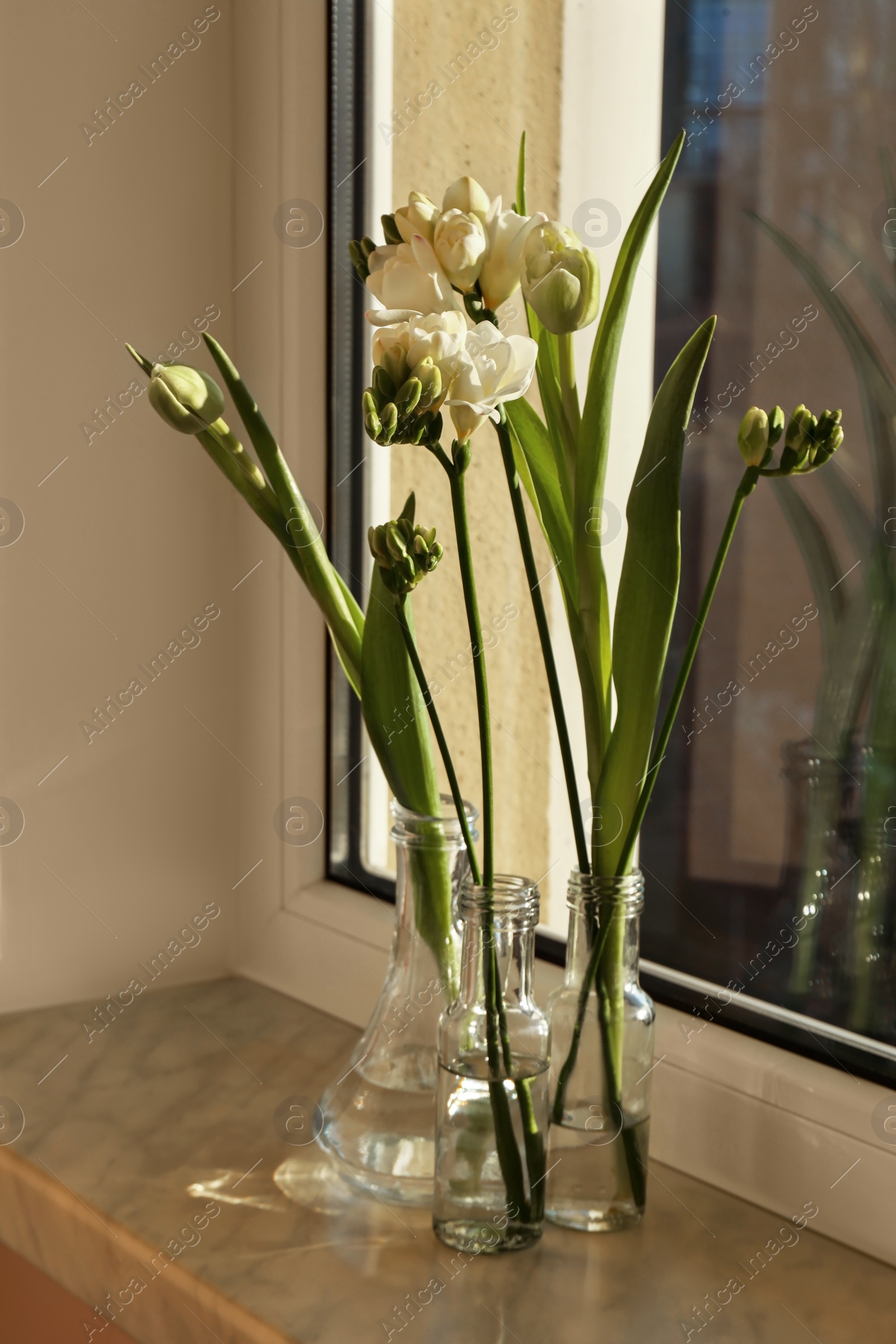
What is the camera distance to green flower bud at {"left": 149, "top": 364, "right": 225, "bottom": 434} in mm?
578

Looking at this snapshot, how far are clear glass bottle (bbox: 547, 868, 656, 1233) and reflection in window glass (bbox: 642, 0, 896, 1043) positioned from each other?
0.14m

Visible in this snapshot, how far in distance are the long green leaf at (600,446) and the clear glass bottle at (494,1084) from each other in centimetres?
11

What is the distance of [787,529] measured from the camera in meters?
0.71

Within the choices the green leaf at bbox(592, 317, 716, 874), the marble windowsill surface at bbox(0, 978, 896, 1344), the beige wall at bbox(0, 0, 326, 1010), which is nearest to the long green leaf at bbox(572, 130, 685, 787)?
the green leaf at bbox(592, 317, 716, 874)

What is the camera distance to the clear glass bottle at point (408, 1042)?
2.20ft

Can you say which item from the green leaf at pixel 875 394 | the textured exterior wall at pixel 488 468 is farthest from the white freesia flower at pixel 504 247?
the textured exterior wall at pixel 488 468

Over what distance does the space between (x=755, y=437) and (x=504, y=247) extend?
13cm

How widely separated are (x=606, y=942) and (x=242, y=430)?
0.54 m

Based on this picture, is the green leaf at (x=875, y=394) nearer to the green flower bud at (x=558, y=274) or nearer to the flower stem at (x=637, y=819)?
the flower stem at (x=637, y=819)

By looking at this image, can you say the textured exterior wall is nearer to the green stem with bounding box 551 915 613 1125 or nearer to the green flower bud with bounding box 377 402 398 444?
the green stem with bounding box 551 915 613 1125

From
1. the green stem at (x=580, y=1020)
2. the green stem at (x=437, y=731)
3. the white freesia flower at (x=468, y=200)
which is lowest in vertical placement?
the green stem at (x=580, y=1020)

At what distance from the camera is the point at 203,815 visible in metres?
1.02

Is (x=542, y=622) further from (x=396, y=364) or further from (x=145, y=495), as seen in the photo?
(x=145, y=495)

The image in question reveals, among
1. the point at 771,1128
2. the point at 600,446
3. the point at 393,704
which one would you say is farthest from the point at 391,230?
the point at 771,1128
